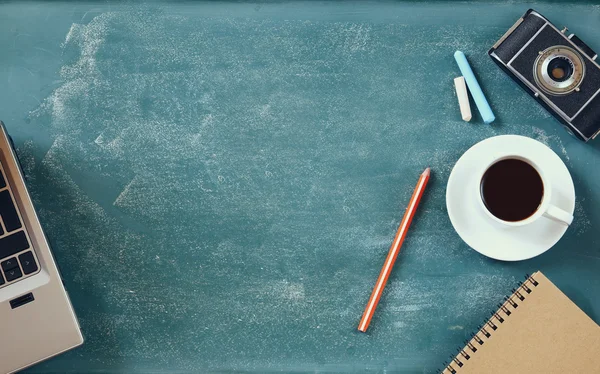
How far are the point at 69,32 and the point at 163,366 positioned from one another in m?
0.52

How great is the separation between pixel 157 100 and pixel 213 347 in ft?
1.25

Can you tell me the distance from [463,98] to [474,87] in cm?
2

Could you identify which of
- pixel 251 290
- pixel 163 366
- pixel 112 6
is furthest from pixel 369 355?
pixel 112 6

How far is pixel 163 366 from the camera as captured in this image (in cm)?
91

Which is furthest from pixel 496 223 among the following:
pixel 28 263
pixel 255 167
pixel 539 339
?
pixel 28 263

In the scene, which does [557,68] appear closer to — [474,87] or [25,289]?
[474,87]

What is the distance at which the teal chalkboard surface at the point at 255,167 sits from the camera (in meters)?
0.90

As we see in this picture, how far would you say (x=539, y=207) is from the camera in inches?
32.7

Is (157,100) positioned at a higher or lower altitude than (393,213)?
higher

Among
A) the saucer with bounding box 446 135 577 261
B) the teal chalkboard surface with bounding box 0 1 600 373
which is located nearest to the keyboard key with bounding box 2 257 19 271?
the teal chalkboard surface with bounding box 0 1 600 373

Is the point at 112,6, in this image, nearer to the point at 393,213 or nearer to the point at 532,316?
the point at 393,213

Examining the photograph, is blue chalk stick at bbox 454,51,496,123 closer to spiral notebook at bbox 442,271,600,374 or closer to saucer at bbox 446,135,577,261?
saucer at bbox 446,135,577,261

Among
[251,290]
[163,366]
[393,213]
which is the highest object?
[393,213]

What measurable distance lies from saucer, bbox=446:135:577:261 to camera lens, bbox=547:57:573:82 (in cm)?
10
